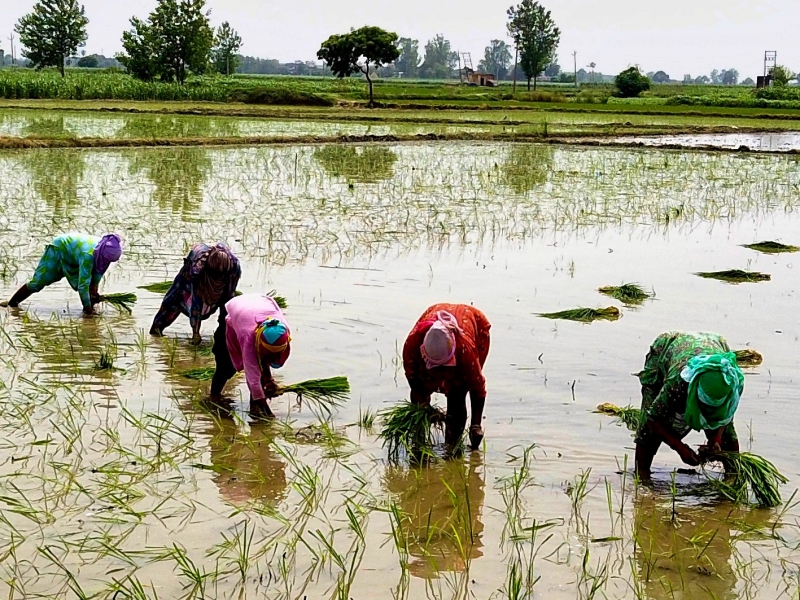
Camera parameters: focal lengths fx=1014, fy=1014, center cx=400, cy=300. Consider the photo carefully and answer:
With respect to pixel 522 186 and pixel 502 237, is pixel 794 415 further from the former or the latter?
pixel 522 186

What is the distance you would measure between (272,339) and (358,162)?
11.9 meters

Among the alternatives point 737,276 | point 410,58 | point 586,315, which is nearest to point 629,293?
point 586,315

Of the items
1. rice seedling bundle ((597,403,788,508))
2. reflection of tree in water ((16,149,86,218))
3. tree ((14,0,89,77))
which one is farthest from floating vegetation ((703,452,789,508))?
tree ((14,0,89,77))

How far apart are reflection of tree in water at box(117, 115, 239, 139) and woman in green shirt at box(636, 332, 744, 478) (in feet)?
51.6

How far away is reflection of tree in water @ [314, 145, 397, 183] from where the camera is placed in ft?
46.3

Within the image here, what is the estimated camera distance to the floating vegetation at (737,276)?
7.69 metres

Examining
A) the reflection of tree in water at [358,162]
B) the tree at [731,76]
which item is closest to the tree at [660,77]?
the tree at [731,76]

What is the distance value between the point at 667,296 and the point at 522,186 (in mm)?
6284

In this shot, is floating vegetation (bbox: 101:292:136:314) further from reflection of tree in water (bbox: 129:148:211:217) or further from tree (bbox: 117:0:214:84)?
tree (bbox: 117:0:214:84)

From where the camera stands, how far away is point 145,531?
328 cm

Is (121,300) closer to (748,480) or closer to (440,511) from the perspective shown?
(440,511)

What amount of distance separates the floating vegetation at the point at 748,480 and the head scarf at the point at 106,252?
13.1 ft

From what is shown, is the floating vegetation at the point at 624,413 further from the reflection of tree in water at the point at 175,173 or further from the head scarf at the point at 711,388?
the reflection of tree in water at the point at 175,173

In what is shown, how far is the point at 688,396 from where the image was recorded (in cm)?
347
